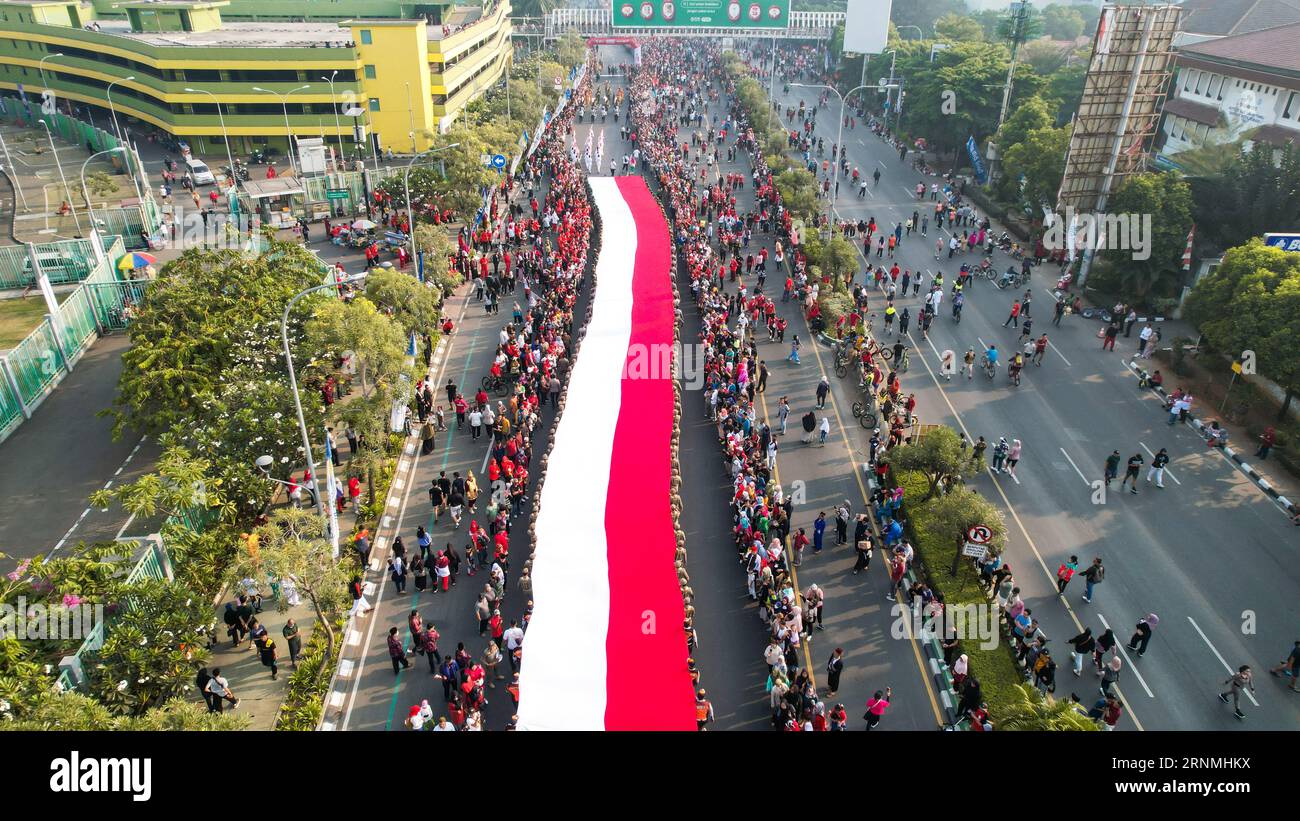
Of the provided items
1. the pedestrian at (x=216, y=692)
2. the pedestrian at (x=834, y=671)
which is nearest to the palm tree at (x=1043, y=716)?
the pedestrian at (x=834, y=671)

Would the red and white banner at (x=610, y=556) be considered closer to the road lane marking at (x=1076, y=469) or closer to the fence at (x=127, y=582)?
the fence at (x=127, y=582)

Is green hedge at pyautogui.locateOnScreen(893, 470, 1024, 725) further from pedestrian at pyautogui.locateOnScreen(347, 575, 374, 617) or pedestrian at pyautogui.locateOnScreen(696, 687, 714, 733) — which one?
pedestrian at pyautogui.locateOnScreen(347, 575, 374, 617)

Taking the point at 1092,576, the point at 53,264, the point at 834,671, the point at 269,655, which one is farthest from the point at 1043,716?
the point at 53,264

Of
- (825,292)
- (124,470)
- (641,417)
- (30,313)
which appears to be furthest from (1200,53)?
(30,313)

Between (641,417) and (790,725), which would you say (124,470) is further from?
(790,725)

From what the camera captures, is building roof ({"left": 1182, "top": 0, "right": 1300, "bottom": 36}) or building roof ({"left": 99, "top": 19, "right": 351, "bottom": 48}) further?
building roof ({"left": 99, "top": 19, "right": 351, "bottom": 48})

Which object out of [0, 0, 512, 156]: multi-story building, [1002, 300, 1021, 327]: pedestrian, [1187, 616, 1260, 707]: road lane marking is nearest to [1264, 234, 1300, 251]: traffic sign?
[1002, 300, 1021, 327]: pedestrian
